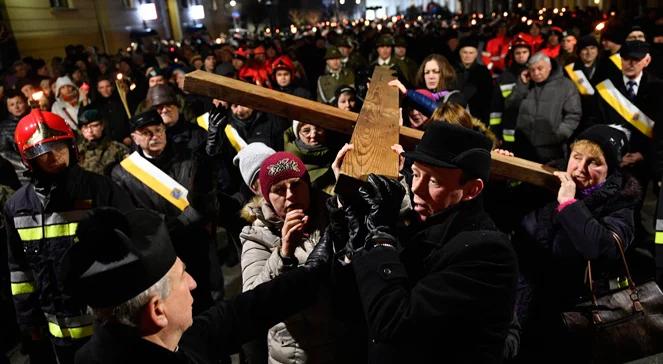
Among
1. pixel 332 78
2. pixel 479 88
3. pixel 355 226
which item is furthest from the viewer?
pixel 332 78

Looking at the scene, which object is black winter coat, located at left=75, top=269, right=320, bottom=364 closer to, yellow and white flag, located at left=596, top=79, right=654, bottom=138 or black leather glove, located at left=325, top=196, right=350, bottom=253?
black leather glove, located at left=325, top=196, right=350, bottom=253

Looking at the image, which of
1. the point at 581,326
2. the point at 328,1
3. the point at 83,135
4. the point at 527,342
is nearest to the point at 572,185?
the point at 581,326

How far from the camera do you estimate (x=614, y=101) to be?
5.20 m

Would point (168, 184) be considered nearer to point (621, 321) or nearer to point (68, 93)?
point (621, 321)

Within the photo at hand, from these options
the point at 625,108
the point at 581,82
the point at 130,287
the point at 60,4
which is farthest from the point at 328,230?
the point at 60,4

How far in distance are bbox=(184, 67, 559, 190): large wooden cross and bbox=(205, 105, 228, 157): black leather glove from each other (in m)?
0.98

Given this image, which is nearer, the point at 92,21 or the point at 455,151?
the point at 455,151

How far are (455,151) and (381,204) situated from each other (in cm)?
48

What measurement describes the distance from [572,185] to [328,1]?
7859cm

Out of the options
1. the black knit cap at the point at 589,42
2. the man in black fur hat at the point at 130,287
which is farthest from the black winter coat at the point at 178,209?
the black knit cap at the point at 589,42

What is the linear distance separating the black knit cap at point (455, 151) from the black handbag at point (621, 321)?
146 cm

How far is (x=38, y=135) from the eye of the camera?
124 inches

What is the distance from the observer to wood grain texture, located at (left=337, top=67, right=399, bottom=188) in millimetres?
1801

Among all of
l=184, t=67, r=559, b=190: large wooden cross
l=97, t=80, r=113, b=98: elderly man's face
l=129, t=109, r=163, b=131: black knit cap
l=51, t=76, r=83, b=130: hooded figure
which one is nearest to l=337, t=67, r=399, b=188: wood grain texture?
l=184, t=67, r=559, b=190: large wooden cross
